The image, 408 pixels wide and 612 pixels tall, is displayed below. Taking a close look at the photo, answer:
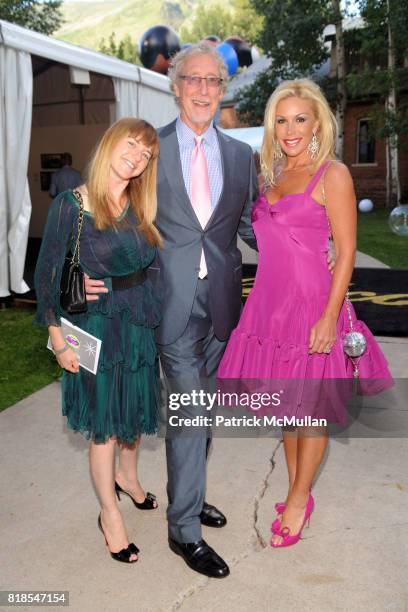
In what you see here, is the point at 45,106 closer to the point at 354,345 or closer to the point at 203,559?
the point at 354,345

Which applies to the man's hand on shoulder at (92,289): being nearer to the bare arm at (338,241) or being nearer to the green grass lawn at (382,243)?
the bare arm at (338,241)

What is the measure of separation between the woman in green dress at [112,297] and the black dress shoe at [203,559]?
23 cm

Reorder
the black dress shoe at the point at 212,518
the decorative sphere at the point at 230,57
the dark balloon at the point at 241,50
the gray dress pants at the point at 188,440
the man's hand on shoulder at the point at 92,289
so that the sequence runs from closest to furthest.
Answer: the man's hand on shoulder at the point at 92,289, the gray dress pants at the point at 188,440, the black dress shoe at the point at 212,518, the decorative sphere at the point at 230,57, the dark balloon at the point at 241,50

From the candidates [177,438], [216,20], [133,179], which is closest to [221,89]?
[133,179]

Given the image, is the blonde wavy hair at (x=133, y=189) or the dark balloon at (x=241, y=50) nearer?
the blonde wavy hair at (x=133, y=189)

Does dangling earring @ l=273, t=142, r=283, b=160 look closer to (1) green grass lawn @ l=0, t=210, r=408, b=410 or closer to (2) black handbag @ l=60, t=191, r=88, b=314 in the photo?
(2) black handbag @ l=60, t=191, r=88, b=314

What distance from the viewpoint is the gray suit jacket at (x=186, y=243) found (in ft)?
8.80

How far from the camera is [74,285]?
245 centimetres

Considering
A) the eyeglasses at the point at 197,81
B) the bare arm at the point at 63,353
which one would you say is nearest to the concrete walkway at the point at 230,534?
the bare arm at the point at 63,353

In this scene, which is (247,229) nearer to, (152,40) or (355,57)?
(152,40)

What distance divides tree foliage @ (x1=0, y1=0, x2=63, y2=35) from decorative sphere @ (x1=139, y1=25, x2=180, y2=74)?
19.9 m

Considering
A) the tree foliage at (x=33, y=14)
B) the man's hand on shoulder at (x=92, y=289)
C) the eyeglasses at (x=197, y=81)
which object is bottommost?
the man's hand on shoulder at (x=92, y=289)

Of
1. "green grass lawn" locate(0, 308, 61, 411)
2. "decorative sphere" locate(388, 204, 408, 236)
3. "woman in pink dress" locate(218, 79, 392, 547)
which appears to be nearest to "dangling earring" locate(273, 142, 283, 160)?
"woman in pink dress" locate(218, 79, 392, 547)

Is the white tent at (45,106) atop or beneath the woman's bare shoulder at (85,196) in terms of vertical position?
atop
